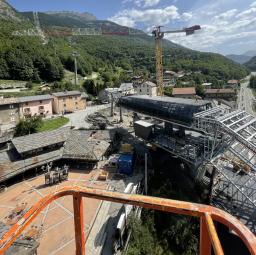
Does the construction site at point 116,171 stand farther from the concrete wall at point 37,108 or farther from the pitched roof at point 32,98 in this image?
the pitched roof at point 32,98

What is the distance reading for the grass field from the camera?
46500mm

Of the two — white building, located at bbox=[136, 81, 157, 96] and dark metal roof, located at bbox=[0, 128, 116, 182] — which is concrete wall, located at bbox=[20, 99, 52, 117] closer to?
dark metal roof, located at bbox=[0, 128, 116, 182]

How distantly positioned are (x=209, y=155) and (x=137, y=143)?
1541cm

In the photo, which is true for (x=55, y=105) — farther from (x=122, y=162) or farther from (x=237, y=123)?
(x=237, y=123)

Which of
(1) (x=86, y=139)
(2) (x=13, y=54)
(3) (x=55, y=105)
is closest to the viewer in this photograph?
(1) (x=86, y=139)

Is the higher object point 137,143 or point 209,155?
point 209,155

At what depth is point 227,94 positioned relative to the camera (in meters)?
98.4

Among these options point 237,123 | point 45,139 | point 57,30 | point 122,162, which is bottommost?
point 122,162

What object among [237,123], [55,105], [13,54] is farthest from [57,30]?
[237,123]

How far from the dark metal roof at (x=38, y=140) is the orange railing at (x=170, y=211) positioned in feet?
85.4

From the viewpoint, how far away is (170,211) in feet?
14.7

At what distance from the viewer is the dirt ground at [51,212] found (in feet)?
58.6

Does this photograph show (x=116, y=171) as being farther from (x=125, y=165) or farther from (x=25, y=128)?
(x=25, y=128)

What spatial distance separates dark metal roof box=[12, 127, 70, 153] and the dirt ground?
404cm
